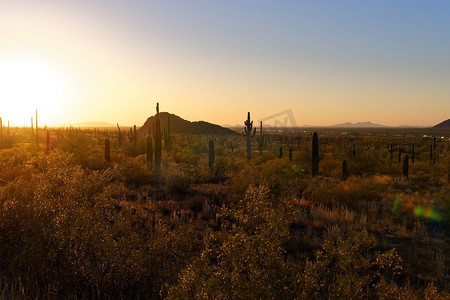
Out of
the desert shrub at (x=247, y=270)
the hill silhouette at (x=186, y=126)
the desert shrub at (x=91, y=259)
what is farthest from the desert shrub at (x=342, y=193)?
the hill silhouette at (x=186, y=126)

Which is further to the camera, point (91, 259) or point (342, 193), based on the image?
point (342, 193)

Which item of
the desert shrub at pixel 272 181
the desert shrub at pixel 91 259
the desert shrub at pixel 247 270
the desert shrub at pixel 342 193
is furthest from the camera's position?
the desert shrub at pixel 272 181

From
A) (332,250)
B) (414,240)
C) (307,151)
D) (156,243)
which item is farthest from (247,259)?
(307,151)

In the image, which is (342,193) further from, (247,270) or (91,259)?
(91,259)

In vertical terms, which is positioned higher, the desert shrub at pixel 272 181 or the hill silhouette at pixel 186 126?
the hill silhouette at pixel 186 126

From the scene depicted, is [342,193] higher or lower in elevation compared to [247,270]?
lower

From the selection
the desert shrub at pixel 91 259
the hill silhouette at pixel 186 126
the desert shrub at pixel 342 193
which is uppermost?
the hill silhouette at pixel 186 126

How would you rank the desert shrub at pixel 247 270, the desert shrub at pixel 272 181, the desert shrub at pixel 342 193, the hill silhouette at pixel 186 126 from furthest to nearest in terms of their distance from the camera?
the hill silhouette at pixel 186 126 → the desert shrub at pixel 272 181 → the desert shrub at pixel 342 193 → the desert shrub at pixel 247 270

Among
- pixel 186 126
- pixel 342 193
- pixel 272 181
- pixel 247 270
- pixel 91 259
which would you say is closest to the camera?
pixel 247 270

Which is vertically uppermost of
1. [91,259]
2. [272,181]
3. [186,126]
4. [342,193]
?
[186,126]

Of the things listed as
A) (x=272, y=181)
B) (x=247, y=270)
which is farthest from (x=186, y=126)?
(x=247, y=270)

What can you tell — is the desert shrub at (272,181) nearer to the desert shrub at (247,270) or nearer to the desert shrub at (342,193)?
the desert shrub at (342,193)

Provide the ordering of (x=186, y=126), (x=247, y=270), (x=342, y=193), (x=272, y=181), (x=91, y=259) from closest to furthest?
(x=247, y=270) < (x=91, y=259) < (x=342, y=193) < (x=272, y=181) < (x=186, y=126)

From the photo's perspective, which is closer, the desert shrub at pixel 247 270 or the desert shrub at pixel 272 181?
the desert shrub at pixel 247 270
